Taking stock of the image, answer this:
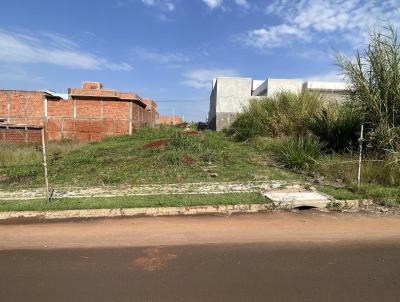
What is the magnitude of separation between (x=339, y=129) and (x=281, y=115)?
17.0ft

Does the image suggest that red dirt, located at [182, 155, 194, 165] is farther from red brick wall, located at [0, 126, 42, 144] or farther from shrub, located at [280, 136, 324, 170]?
red brick wall, located at [0, 126, 42, 144]

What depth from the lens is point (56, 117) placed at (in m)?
30.7

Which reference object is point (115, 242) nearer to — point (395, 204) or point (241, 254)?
point (241, 254)

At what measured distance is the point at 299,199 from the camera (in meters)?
8.20

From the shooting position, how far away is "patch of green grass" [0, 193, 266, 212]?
7837mm

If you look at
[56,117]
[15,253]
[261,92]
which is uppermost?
[261,92]

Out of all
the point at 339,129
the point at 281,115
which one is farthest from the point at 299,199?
the point at 281,115


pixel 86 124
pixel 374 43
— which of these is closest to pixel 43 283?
pixel 374 43

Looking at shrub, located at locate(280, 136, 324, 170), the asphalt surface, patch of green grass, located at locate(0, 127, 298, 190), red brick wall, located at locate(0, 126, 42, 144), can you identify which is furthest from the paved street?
red brick wall, located at locate(0, 126, 42, 144)

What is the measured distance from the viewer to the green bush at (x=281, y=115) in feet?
58.9

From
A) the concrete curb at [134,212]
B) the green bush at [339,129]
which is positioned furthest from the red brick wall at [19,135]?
Answer: the concrete curb at [134,212]

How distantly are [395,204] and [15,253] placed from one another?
724cm

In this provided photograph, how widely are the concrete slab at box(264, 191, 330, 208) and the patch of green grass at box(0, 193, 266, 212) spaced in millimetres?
320

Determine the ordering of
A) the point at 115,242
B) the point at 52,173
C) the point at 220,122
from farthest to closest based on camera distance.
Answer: the point at 220,122
the point at 52,173
the point at 115,242
